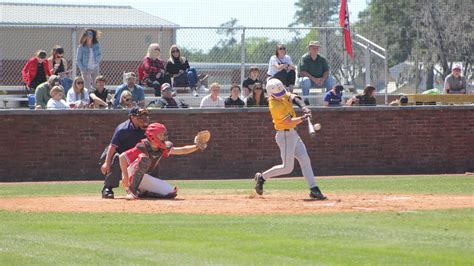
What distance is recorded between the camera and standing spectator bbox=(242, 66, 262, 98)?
23.3m

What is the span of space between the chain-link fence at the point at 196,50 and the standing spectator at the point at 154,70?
137 cm

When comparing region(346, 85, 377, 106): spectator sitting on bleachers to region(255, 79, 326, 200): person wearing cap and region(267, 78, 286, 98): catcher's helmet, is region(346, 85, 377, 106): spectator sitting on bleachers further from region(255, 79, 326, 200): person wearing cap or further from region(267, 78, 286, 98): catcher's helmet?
region(267, 78, 286, 98): catcher's helmet

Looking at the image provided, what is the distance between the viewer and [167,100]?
22.2 meters

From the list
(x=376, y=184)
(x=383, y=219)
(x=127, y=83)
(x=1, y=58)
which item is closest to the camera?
(x=383, y=219)

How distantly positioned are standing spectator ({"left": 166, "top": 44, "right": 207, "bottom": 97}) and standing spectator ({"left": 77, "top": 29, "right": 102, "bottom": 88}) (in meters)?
1.57

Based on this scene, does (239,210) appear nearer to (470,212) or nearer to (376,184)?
(470,212)

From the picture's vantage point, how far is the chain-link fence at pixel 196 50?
23953 millimetres

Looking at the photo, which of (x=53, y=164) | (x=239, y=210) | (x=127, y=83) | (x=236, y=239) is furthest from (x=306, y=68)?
(x=236, y=239)

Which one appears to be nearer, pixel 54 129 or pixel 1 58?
pixel 54 129

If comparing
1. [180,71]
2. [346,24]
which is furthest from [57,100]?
[346,24]

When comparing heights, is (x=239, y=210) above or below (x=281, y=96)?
below

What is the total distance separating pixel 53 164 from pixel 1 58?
3228mm

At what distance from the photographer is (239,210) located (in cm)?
1368

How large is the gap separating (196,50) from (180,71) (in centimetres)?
123
